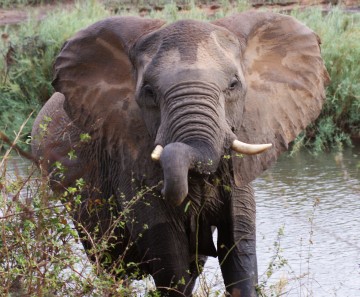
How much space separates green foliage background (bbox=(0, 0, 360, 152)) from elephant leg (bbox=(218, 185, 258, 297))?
5.51 metres

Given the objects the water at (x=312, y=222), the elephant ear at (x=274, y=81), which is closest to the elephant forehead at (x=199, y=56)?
the elephant ear at (x=274, y=81)

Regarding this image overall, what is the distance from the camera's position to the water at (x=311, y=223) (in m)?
7.59

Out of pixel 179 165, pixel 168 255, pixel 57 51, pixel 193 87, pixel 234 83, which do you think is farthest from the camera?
pixel 57 51

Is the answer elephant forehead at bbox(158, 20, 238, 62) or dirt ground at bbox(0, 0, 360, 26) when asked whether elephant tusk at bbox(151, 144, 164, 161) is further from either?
dirt ground at bbox(0, 0, 360, 26)

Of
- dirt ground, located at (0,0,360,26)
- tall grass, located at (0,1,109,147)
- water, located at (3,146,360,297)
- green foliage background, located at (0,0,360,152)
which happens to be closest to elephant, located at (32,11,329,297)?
water, located at (3,146,360,297)

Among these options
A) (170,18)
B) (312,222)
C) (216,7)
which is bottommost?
(216,7)

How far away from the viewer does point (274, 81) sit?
6.75 meters

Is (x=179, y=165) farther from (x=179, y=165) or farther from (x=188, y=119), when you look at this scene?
(x=188, y=119)

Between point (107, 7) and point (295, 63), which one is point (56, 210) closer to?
point (295, 63)

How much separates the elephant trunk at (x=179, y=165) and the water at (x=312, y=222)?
95 centimetres

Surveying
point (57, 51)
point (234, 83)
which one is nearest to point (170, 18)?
point (57, 51)

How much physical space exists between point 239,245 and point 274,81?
93 cm

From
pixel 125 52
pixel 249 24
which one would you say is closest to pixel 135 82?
pixel 125 52

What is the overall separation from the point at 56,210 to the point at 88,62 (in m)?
1.61
